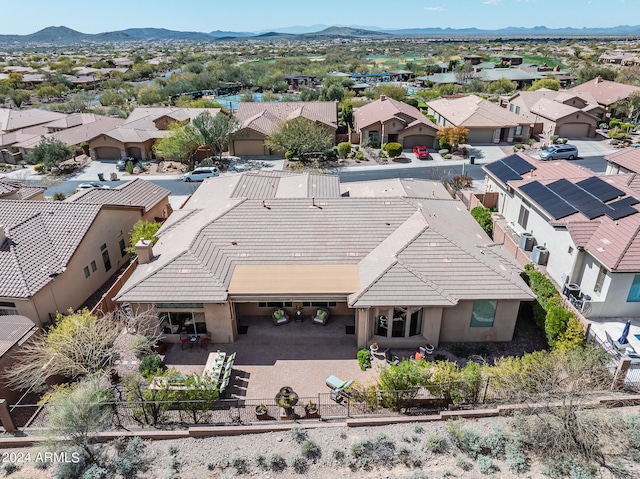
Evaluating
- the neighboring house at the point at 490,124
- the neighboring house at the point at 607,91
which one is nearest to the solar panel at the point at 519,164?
the neighboring house at the point at 490,124

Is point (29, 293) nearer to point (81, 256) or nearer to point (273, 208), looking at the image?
point (81, 256)

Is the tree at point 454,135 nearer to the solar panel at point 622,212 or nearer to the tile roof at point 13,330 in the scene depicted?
the solar panel at point 622,212

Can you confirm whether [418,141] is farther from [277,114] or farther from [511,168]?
[511,168]

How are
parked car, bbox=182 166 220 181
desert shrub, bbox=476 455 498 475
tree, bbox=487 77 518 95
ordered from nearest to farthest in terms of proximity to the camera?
desert shrub, bbox=476 455 498 475, parked car, bbox=182 166 220 181, tree, bbox=487 77 518 95

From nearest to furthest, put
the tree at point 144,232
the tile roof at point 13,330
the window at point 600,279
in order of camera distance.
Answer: the tile roof at point 13,330, the window at point 600,279, the tree at point 144,232

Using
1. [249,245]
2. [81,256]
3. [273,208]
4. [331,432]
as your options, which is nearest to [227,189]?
[273,208]

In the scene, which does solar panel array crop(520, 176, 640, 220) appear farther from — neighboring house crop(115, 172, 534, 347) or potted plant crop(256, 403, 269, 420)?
potted plant crop(256, 403, 269, 420)

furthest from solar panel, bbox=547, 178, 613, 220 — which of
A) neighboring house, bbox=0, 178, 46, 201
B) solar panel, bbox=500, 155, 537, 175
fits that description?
neighboring house, bbox=0, 178, 46, 201
